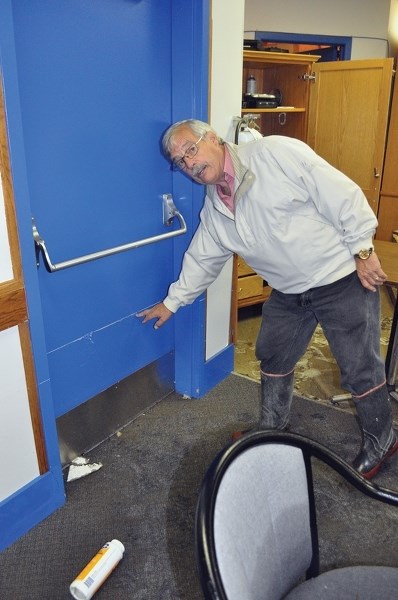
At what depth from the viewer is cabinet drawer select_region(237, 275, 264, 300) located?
10.8ft

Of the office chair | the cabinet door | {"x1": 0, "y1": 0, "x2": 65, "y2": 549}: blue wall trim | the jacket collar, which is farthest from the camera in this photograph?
the cabinet door

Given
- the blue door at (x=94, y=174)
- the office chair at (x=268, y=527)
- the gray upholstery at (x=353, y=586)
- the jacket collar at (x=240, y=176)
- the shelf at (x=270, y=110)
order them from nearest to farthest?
the office chair at (x=268, y=527), the gray upholstery at (x=353, y=586), the blue door at (x=94, y=174), the jacket collar at (x=240, y=176), the shelf at (x=270, y=110)

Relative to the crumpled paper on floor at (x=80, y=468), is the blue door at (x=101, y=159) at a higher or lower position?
higher

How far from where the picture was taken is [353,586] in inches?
39.3

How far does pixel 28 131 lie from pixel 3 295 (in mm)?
530

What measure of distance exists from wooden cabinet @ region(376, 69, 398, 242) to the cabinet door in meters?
0.24

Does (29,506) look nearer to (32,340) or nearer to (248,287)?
(32,340)

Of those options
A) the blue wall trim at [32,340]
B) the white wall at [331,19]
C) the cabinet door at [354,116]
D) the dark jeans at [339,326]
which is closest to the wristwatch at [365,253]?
the dark jeans at [339,326]

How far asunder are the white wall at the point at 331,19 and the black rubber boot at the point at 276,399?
3478mm

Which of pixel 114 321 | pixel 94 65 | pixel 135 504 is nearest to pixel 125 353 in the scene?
pixel 114 321

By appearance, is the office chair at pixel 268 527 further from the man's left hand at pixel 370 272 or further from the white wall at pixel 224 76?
the white wall at pixel 224 76

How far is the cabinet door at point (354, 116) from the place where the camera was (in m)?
4.01

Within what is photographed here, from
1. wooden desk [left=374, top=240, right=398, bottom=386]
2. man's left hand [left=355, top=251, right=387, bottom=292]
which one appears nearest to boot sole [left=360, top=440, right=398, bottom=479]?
wooden desk [left=374, top=240, right=398, bottom=386]

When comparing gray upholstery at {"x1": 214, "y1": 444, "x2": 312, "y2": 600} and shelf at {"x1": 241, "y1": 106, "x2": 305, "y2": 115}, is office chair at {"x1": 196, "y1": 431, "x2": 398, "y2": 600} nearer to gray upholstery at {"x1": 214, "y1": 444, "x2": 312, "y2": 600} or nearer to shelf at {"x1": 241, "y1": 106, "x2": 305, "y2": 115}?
gray upholstery at {"x1": 214, "y1": 444, "x2": 312, "y2": 600}
